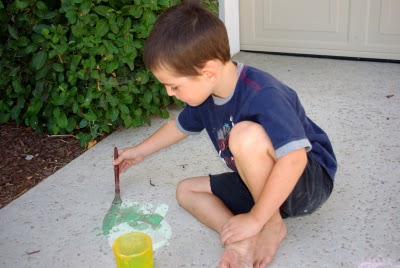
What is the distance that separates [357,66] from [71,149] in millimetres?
2122

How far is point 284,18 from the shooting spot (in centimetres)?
414

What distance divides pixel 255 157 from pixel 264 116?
0.14 m

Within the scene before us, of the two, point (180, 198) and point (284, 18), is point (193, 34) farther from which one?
point (284, 18)

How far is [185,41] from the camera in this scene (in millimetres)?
1643

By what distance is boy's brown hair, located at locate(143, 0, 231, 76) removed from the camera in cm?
165

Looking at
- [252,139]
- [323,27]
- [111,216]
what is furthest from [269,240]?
[323,27]

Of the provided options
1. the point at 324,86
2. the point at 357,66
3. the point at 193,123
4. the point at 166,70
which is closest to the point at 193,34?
the point at 166,70

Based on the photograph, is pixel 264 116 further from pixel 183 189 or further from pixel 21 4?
pixel 21 4

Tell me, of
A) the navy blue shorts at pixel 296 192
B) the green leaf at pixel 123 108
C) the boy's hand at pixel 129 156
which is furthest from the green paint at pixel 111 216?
the green leaf at pixel 123 108

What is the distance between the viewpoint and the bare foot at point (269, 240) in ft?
5.82

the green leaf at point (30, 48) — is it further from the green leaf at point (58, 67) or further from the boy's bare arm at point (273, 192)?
the boy's bare arm at point (273, 192)

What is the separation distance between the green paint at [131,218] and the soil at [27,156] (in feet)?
1.76

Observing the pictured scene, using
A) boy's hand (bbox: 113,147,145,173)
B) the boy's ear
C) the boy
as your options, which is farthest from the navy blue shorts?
the boy's ear

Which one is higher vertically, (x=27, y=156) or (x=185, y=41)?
(x=185, y=41)
